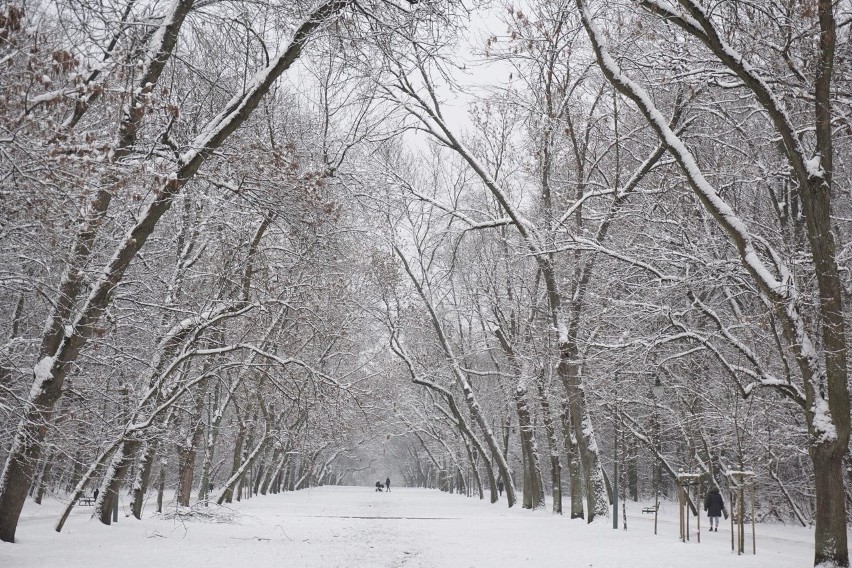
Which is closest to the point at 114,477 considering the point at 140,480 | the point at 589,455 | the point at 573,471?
the point at 140,480

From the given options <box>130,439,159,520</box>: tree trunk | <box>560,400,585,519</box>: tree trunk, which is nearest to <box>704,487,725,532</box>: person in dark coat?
<box>560,400,585,519</box>: tree trunk

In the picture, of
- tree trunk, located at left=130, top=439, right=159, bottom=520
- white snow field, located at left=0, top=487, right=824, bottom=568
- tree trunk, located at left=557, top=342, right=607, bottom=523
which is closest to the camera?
white snow field, located at left=0, top=487, right=824, bottom=568

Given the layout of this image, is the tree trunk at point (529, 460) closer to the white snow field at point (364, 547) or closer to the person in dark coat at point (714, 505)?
the person in dark coat at point (714, 505)

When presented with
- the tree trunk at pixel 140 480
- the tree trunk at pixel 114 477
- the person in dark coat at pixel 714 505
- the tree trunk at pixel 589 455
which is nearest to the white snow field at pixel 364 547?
the tree trunk at pixel 114 477

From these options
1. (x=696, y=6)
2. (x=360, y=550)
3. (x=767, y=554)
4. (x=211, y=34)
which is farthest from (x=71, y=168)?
(x=767, y=554)

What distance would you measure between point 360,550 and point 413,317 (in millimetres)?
16652

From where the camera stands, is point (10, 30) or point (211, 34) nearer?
point (10, 30)

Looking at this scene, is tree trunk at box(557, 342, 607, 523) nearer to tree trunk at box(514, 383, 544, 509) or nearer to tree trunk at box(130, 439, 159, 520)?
tree trunk at box(514, 383, 544, 509)

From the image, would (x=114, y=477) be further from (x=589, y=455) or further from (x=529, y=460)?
(x=529, y=460)

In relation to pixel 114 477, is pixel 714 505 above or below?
below

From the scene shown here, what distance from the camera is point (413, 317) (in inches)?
1150

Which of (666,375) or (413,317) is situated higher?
(413,317)

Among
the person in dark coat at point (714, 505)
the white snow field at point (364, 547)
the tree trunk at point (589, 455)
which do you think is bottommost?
the white snow field at point (364, 547)

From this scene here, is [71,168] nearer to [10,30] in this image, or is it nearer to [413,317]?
[10,30]
